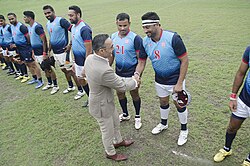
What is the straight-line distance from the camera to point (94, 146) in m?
4.13

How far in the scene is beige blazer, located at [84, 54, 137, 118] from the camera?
300 cm

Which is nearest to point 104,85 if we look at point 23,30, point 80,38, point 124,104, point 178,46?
point 178,46

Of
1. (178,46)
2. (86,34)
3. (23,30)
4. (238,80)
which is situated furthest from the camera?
(23,30)

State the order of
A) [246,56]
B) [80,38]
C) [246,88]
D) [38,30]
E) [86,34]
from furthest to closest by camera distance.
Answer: [38,30] → [80,38] → [86,34] → [246,88] → [246,56]

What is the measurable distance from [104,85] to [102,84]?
0.04m

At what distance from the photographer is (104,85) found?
10.2 feet

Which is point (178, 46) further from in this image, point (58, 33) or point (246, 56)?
point (58, 33)

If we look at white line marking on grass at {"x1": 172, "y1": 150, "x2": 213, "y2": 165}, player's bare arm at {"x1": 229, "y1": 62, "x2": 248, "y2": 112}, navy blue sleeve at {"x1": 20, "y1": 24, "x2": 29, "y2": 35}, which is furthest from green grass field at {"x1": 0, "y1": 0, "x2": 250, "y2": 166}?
navy blue sleeve at {"x1": 20, "y1": 24, "x2": 29, "y2": 35}

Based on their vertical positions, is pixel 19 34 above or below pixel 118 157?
above

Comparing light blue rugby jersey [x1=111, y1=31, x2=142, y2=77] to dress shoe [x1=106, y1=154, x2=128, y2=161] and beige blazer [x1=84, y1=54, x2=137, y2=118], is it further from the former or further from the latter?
dress shoe [x1=106, y1=154, x2=128, y2=161]

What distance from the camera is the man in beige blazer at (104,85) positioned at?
9.86 ft

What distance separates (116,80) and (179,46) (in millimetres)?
1051

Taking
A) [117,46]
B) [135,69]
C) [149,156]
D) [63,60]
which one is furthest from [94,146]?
[63,60]

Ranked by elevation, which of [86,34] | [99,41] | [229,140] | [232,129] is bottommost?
[229,140]
